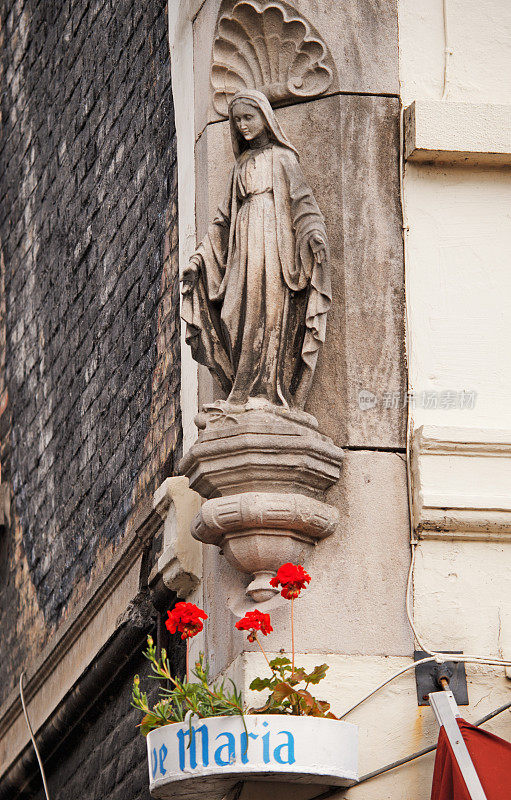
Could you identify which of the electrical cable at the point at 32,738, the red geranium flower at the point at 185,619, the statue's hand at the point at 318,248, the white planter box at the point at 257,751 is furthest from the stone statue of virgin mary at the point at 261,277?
the electrical cable at the point at 32,738

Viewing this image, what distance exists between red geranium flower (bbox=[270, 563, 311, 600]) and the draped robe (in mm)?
712

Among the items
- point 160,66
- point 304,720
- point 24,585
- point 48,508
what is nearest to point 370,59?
point 160,66

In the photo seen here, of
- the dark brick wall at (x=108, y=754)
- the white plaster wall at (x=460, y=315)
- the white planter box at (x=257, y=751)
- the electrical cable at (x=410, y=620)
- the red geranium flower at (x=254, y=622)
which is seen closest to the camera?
the white planter box at (x=257, y=751)

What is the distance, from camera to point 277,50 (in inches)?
263

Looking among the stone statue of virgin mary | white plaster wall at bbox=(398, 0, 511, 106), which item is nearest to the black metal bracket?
the stone statue of virgin mary

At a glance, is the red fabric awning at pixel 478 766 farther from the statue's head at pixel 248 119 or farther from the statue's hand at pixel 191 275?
the statue's head at pixel 248 119

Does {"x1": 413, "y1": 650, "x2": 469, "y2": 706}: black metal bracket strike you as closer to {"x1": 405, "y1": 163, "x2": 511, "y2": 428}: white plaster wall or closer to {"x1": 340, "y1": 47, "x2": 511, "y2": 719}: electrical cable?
{"x1": 340, "y1": 47, "x2": 511, "y2": 719}: electrical cable

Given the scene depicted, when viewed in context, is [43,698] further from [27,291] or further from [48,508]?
[27,291]

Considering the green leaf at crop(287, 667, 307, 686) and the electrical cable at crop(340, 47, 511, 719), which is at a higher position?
the electrical cable at crop(340, 47, 511, 719)

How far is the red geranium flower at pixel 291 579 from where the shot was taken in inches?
221

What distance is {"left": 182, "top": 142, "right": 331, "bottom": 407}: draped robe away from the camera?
20.2 ft

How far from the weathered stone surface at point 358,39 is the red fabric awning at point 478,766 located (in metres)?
2.34

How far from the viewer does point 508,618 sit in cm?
612

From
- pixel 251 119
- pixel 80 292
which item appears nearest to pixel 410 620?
pixel 251 119
